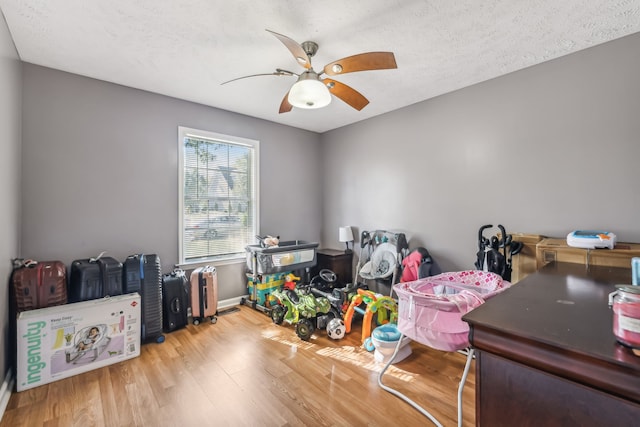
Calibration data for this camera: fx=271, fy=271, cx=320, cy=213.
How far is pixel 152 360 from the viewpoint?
2.42 metres

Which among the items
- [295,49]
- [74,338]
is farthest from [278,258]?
[295,49]

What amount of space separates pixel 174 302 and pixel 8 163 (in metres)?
1.81

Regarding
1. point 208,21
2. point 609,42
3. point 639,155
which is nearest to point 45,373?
point 208,21

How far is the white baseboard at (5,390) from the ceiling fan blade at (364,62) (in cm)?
323

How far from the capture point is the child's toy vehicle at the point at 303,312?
2805 millimetres

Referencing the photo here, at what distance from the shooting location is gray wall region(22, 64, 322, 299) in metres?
2.56

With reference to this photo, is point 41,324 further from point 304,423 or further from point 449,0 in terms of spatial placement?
point 449,0

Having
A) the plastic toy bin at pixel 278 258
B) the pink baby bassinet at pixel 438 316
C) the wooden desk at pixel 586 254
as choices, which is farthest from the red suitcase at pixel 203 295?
the wooden desk at pixel 586 254

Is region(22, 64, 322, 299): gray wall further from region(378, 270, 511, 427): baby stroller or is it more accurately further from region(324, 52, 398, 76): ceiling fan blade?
region(378, 270, 511, 427): baby stroller

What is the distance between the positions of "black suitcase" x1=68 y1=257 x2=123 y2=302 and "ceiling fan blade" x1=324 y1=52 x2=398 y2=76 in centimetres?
267

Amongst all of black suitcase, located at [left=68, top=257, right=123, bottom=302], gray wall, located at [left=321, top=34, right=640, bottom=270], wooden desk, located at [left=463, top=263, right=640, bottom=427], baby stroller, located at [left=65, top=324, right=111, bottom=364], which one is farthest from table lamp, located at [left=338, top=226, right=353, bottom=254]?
wooden desk, located at [left=463, top=263, right=640, bottom=427]

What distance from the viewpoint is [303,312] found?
9.57ft

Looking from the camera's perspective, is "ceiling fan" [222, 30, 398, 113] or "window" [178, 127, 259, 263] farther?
"window" [178, 127, 259, 263]

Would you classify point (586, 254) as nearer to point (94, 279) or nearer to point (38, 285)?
point (94, 279)
